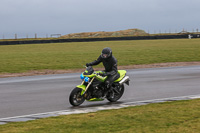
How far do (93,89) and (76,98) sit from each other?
1.86ft

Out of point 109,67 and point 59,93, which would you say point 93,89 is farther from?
point 59,93

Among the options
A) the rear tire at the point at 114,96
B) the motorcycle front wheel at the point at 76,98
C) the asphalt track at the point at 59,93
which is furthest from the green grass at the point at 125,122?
the rear tire at the point at 114,96

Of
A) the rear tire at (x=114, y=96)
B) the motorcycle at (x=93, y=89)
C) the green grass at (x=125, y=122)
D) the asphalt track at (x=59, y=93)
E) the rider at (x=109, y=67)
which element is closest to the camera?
the green grass at (x=125, y=122)

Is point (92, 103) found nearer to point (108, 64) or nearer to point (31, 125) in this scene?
point (108, 64)

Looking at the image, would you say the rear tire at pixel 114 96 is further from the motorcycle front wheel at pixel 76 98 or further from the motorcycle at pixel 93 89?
the motorcycle front wheel at pixel 76 98

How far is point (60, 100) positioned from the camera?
491 inches

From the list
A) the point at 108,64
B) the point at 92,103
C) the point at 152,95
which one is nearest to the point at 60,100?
the point at 92,103

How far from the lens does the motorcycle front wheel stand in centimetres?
1120

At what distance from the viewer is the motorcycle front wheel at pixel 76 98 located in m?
11.2

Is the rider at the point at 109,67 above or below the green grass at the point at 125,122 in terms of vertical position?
above

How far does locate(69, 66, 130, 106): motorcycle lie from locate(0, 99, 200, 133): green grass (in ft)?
4.34

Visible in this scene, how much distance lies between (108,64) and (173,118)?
3.46 m

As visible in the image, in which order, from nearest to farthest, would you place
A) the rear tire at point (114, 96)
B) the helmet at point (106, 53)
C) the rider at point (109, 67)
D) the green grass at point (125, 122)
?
the green grass at point (125, 122)
the helmet at point (106, 53)
the rider at point (109, 67)
the rear tire at point (114, 96)

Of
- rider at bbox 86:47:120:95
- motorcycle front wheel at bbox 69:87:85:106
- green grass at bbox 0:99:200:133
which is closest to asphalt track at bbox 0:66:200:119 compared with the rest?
motorcycle front wheel at bbox 69:87:85:106
